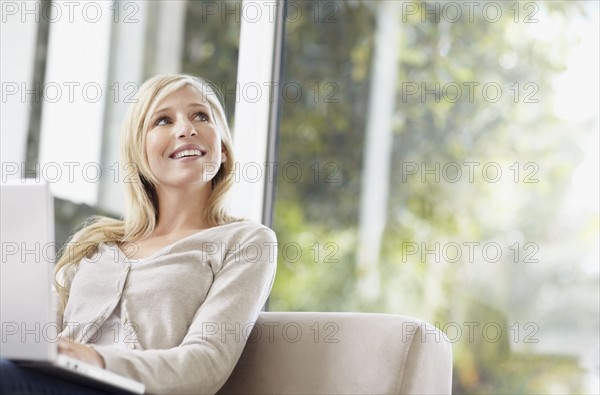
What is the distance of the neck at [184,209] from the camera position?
81.9 inches

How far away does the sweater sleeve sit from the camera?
153 centimetres

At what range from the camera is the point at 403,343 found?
166cm

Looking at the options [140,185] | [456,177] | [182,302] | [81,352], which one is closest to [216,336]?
[182,302]

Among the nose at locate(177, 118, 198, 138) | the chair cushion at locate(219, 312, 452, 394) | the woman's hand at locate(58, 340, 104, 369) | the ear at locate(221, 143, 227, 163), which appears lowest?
the chair cushion at locate(219, 312, 452, 394)

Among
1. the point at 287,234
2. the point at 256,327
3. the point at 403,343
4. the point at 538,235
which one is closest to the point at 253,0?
the point at 287,234

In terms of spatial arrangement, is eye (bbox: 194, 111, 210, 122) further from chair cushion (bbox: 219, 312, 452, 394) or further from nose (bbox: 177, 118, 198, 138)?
chair cushion (bbox: 219, 312, 452, 394)

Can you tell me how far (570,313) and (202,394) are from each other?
1.62 meters

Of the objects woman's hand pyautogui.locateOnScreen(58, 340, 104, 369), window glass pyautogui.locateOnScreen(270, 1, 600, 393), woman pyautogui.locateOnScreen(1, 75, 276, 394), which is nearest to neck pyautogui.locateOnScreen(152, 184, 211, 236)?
woman pyautogui.locateOnScreen(1, 75, 276, 394)

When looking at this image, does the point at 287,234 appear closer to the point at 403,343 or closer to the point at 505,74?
the point at 505,74

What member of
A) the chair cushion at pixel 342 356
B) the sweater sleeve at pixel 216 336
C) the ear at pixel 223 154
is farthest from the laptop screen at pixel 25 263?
the ear at pixel 223 154

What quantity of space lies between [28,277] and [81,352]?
0.15 metres

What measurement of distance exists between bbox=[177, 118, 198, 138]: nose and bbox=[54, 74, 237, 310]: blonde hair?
0.08m

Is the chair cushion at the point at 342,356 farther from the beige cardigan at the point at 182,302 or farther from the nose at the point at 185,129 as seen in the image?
the nose at the point at 185,129

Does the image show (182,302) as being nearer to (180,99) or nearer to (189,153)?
(189,153)
